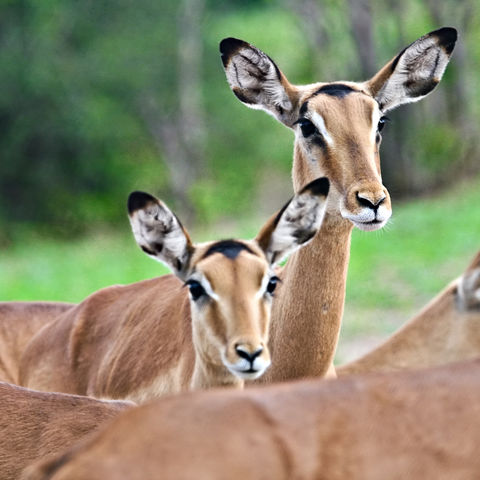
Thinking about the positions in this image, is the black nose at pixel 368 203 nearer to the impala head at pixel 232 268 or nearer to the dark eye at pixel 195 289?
the impala head at pixel 232 268

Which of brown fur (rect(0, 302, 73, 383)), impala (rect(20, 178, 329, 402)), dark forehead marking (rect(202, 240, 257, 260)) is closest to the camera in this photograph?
impala (rect(20, 178, 329, 402))

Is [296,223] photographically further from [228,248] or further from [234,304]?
[234,304]

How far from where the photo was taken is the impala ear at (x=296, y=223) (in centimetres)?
476

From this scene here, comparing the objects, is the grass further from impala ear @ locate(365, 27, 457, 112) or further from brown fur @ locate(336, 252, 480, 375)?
impala ear @ locate(365, 27, 457, 112)

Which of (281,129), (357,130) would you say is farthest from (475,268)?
(281,129)

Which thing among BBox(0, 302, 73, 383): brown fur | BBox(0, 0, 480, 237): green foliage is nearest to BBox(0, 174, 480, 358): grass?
BBox(0, 302, 73, 383): brown fur

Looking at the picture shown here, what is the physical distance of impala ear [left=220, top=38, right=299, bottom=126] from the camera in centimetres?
555

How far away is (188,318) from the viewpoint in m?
5.45

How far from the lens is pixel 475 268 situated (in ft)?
19.6

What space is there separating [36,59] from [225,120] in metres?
6.49

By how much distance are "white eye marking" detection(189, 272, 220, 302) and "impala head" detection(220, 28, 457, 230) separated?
2.31 ft

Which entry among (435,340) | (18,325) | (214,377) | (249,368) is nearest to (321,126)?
(214,377)

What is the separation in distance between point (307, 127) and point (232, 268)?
1025 millimetres

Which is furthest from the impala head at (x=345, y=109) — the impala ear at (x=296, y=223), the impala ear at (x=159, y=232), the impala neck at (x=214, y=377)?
the impala neck at (x=214, y=377)
